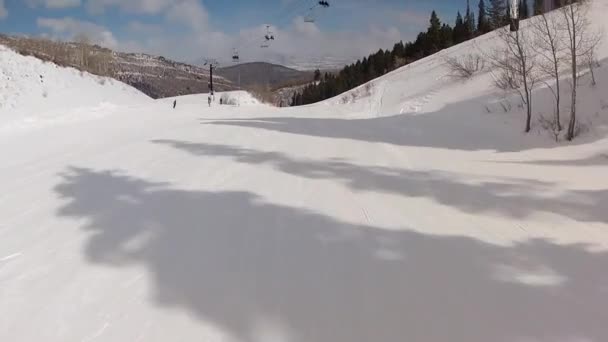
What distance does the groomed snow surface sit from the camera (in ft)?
8.79

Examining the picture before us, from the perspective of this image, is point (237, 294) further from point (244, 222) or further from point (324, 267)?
point (244, 222)

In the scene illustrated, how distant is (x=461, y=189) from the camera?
18.6 ft

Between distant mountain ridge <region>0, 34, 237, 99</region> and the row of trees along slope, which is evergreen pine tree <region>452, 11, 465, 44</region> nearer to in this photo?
the row of trees along slope

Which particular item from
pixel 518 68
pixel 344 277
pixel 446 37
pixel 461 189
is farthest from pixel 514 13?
pixel 446 37

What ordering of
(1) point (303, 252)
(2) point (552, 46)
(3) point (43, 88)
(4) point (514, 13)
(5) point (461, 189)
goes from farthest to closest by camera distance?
(3) point (43, 88), (4) point (514, 13), (2) point (552, 46), (5) point (461, 189), (1) point (303, 252)

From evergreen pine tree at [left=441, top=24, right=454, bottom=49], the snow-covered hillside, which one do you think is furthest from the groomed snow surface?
evergreen pine tree at [left=441, top=24, right=454, bottom=49]

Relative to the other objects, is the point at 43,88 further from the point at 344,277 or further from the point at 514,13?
the point at 344,277

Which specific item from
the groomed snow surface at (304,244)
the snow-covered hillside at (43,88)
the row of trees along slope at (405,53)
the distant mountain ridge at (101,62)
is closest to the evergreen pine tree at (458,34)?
the row of trees along slope at (405,53)

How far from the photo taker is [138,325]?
8.75 ft

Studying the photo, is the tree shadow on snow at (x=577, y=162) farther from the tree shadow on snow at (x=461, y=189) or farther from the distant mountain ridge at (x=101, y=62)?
the distant mountain ridge at (x=101, y=62)

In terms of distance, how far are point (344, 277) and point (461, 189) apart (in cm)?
304

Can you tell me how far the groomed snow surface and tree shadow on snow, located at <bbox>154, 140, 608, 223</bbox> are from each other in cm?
3

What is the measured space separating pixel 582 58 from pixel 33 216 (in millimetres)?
16011

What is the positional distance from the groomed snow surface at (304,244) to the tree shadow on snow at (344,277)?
0.6 inches
